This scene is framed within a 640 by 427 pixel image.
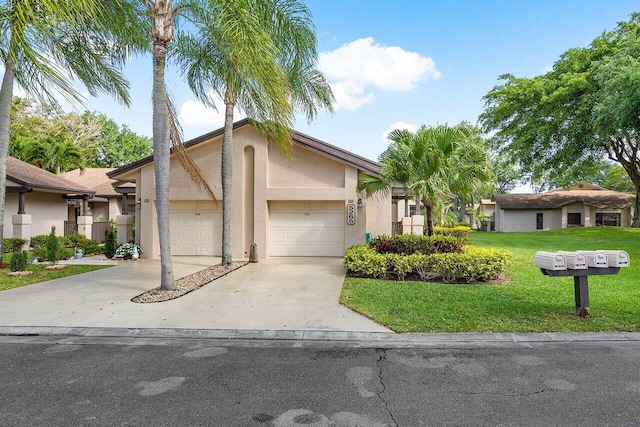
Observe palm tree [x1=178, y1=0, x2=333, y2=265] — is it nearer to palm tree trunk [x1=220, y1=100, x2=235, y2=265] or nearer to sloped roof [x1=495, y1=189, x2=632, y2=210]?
palm tree trunk [x1=220, y1=100, x2=235, y2=265]

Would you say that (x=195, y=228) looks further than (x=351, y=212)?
Yes

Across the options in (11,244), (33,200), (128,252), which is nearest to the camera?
(128,252)

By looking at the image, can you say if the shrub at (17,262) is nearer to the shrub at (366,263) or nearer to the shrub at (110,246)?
the shrub at (110,246)

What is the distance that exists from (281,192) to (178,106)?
17.4 feet

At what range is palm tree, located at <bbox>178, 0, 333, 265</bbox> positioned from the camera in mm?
7375

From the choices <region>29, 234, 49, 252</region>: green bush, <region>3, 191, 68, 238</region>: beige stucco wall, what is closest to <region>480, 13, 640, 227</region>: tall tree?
<region>29, 234, 49, 252</region>: green bush

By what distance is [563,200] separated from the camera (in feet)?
116

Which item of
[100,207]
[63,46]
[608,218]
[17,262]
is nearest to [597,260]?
[63,46]

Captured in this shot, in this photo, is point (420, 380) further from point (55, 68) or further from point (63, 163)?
point (63, 163)

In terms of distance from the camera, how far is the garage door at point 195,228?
48.9ft

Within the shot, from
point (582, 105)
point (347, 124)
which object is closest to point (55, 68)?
point (347, 124)

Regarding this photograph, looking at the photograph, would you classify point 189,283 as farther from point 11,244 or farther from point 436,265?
point 11,244

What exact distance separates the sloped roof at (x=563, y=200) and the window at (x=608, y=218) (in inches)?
33.1

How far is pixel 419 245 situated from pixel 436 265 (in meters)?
0.94
